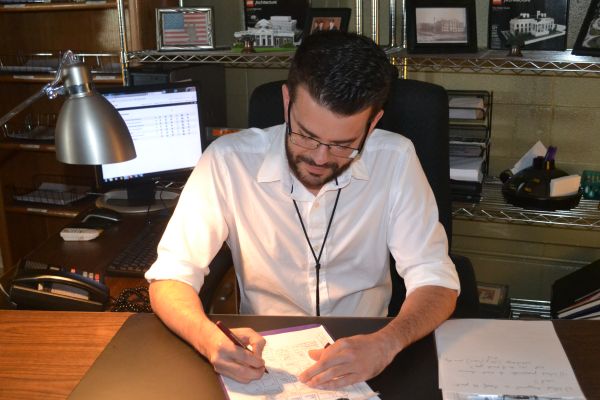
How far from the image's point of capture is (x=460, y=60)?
210cm

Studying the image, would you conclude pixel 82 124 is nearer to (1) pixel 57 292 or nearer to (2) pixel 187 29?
(1) pixel 57 292

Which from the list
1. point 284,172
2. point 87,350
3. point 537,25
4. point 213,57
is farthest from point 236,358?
point 537,25

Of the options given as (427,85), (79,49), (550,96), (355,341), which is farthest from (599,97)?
(79,49)

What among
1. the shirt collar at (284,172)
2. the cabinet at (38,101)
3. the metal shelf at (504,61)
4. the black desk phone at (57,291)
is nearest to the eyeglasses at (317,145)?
the shirt collar at (284,172)

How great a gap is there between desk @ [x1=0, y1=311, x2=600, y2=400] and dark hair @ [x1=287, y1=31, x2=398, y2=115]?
0.41 m

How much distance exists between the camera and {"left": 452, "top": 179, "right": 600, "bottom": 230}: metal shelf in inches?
82.6

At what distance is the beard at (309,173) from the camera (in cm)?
138

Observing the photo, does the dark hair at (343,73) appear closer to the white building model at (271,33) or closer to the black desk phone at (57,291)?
the black desk phone at (57,291)

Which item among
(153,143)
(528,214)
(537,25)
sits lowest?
(528,214)

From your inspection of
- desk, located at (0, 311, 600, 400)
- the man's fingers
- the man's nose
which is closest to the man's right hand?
the man's fingers

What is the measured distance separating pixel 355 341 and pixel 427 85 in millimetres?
722

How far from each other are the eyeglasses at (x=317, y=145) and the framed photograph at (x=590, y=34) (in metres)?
1.03

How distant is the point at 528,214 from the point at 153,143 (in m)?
1.21

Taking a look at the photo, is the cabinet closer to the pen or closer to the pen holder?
the pen holder
